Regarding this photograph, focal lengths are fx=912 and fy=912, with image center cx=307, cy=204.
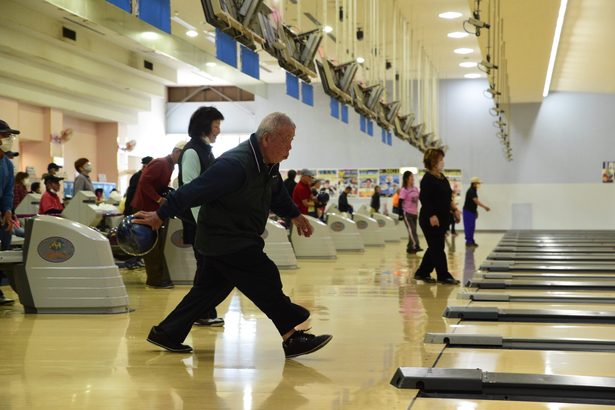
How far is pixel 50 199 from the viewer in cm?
1023

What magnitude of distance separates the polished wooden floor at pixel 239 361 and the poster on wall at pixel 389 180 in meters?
20.3

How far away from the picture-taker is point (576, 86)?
85.6 ft

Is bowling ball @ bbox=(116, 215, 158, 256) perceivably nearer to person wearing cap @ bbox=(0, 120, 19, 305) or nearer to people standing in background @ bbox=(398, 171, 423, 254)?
person wearing cap @ bbox=(0, 120, 19, 305)

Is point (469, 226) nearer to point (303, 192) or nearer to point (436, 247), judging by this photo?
point (303, 192)

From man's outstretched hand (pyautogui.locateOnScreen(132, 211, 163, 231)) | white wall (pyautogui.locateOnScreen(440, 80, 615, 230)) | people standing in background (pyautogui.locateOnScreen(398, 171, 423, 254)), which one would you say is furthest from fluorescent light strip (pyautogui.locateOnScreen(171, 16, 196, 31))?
man's outstretched hand (pyautogui.locateOnScreen(132, 211, 163, 231))

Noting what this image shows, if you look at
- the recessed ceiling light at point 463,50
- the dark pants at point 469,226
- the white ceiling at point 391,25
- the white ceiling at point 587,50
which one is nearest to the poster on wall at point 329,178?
the white ceiling at point 391,25

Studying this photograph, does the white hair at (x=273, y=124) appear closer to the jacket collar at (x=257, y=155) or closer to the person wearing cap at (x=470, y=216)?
the jacket collar at (x=257, y=155)

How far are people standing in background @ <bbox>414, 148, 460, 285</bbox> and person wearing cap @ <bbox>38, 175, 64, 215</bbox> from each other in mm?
4101

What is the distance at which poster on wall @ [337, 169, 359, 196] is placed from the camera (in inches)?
1102

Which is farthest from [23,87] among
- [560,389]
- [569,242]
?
[560,389]

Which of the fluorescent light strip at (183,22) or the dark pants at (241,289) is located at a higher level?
the fluorescent light strip at (183,22)

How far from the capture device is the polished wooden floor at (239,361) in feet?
11.5

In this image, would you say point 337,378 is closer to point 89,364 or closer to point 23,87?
point 89,364

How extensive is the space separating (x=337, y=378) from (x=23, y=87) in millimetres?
16433
